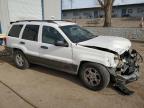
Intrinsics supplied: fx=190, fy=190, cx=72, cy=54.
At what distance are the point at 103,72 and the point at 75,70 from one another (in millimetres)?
952

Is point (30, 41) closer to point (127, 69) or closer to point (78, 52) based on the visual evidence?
point (78, 52)

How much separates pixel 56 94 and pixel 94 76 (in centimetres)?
112

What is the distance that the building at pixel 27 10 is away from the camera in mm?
12266

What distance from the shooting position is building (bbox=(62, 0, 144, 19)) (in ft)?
173

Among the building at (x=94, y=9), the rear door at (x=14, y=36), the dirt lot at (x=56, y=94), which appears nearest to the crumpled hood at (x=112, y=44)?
the dirt lot at (x=56, y=94)

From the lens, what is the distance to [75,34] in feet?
19.6

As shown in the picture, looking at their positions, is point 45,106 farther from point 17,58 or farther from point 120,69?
point 17,58

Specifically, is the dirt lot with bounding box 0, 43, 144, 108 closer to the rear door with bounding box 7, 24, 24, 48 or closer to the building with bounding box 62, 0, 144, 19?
the rear door with bounding box 7, 24, 24, 48

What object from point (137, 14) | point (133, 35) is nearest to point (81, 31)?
point (133, 35)

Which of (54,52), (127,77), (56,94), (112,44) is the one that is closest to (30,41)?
(54,52)

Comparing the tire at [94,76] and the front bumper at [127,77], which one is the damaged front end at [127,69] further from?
the tire at [94,76]

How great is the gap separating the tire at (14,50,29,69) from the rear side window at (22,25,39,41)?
0.71 metres

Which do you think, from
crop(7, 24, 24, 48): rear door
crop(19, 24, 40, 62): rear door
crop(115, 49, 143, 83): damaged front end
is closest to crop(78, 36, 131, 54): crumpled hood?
crop(115, 49, 143, 83): damaged front end

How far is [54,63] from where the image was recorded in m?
5.97
